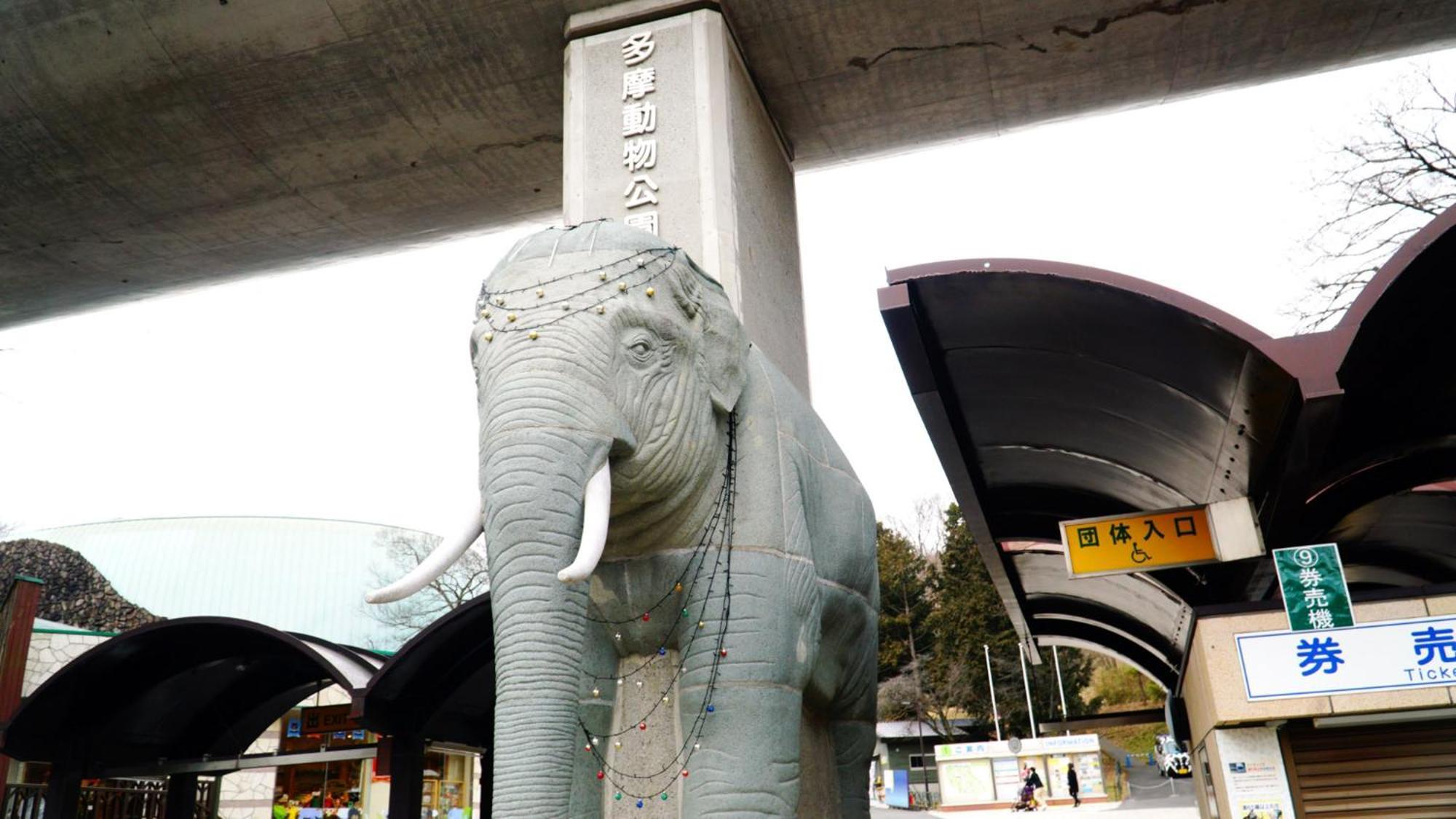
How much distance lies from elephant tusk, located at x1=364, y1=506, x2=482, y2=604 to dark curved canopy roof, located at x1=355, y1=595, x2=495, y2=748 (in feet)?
17.8

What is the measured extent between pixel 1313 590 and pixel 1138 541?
288cm

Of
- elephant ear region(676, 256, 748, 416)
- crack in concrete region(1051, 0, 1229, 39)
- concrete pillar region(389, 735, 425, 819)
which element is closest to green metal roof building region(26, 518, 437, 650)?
concrete pillar region(389, 735, 425, 819)

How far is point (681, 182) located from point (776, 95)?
2462mm

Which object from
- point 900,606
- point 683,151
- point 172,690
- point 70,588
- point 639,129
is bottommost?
point 172,690

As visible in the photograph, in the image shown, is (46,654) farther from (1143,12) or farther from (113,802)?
(1143,12)

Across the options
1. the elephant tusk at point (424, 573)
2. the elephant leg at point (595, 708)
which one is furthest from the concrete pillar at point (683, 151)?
the elephant tusk at point (424, 573)

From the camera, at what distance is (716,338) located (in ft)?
14.8

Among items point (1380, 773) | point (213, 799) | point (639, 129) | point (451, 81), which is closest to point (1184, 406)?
point (1380, 773)

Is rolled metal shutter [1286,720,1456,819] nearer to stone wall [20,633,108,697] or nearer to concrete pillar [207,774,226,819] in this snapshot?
concrete pillar [207,774,226,819]

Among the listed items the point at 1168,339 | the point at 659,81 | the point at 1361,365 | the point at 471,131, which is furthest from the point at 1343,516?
the point at 471,131

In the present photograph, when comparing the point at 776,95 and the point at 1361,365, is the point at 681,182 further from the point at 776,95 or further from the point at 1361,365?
the point at 1361,365

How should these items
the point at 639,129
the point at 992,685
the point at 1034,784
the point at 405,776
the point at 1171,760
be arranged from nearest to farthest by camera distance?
the point at 639,129 → the point at 405,776 → the point at 1034,784 → the point at 1171,760 → the point at 992,685

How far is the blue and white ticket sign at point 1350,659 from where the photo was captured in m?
5.96

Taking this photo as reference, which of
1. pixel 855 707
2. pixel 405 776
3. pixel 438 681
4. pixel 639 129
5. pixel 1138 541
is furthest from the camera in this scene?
pixel 438 681
